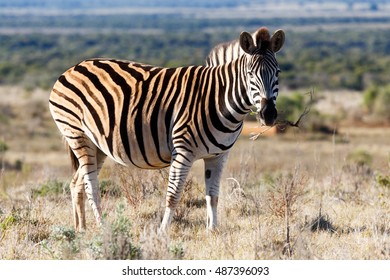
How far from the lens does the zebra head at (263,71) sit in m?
7.67

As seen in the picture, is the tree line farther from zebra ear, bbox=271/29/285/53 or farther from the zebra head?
the zebra head

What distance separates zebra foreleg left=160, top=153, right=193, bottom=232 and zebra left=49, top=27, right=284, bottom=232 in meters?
0.01

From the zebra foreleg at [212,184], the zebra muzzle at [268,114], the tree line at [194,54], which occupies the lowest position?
the zebra foreleg at [212,184]

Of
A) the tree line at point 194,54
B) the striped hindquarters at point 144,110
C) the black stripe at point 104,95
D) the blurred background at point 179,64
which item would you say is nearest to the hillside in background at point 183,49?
the tree line at point 194,54

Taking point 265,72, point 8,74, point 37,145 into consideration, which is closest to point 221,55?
point 265,72

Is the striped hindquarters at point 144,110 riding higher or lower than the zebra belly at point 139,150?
higher

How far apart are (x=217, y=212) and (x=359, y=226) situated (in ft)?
5.52

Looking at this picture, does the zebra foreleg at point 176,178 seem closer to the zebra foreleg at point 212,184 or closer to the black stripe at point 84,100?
the zebra foreleg at point 212,184

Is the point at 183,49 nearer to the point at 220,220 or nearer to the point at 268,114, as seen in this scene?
the point at 220,220

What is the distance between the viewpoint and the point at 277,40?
26.5 ft

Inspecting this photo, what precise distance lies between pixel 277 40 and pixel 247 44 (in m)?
0.32

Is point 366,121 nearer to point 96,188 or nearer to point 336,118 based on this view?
point 336,118

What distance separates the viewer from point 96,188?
29.2 feet

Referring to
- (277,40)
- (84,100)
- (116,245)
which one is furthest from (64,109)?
(277,40)
